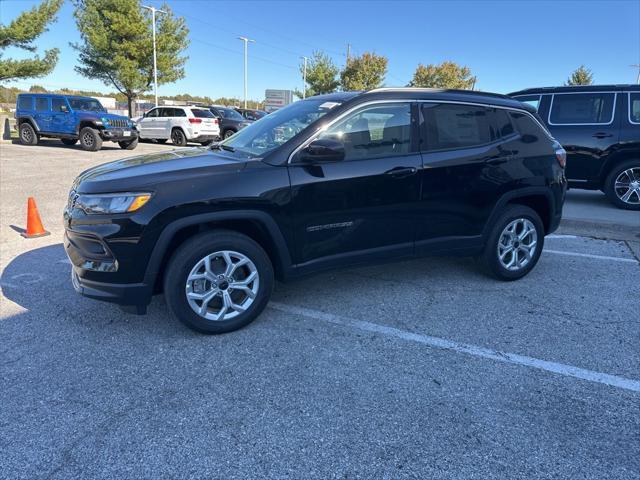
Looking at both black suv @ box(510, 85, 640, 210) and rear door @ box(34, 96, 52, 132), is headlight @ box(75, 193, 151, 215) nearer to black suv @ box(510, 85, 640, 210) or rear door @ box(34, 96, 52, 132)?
black suv @ box(510, 85, 640, 210)

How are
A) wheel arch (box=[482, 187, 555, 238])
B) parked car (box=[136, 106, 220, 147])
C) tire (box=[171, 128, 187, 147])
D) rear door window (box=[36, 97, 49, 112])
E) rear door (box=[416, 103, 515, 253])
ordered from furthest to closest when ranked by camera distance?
tire (box=[171, 128, 187, 147]) < parked car (box=[136, 106, 220, 147]) < rear door window (box=[36, 97, 49, 112]) < wheel arch (box=[482, 187, 555, 238]) < rear door (box=[416, 103, 515, 253])

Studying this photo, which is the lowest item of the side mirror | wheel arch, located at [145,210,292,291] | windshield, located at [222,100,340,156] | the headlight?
wheel arch, located at [145,210,292,291]

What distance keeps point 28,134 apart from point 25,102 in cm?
124

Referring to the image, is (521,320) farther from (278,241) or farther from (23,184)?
(23,184)

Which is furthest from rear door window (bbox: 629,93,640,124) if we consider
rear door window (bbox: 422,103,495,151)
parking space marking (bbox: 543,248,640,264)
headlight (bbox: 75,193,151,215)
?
headlight (bbox: 75,193,151,215)

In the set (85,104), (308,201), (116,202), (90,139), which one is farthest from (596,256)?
(85,104)

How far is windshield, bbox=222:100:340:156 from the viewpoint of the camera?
3.56m

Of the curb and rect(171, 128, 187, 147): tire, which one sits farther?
rect(171, 128, 187, 147): tire

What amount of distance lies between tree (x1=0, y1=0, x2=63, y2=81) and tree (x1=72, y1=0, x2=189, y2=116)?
485cm

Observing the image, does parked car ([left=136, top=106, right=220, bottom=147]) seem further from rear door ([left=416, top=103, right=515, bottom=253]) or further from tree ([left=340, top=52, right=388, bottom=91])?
tree ([left=340, top=52, right=388, bottom=91])

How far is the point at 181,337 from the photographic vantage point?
331 cm

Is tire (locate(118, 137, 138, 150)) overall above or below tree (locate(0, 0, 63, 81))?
below

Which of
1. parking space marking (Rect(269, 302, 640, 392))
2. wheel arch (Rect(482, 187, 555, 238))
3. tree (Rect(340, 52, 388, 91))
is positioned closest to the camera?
parking space marking (Rect(269, 302, 640, 392))

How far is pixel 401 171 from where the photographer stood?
368 cm
